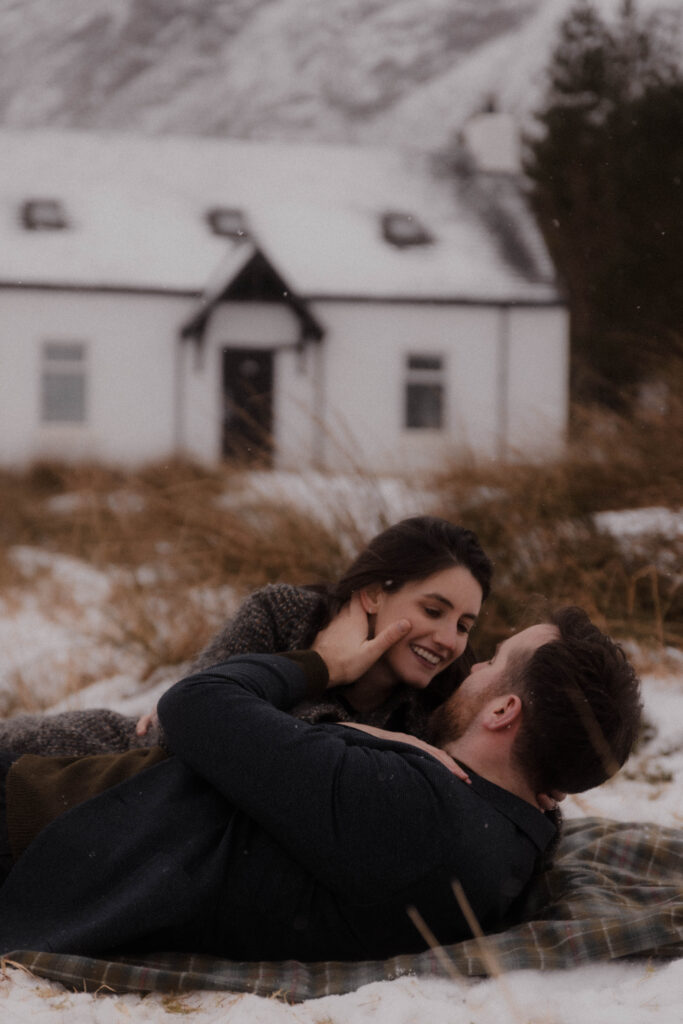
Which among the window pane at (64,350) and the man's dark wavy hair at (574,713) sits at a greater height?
the window pane at (64,350)

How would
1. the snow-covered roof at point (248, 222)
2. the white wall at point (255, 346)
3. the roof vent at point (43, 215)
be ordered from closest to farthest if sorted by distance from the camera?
the white wall at point (255, 346) < the snow-covered roof at point (248, 222) < the roof vent at point (43, 215)

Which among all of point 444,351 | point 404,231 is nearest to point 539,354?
point 444,351

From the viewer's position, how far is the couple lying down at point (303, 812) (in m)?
1.64

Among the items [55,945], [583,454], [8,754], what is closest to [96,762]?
[8,754]

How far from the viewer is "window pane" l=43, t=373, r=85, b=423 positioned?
1389cm

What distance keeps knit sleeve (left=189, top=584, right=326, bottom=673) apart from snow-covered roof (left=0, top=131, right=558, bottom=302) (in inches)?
504

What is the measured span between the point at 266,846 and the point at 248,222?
15390mm

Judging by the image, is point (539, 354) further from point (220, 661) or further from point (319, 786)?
point (319, 786)

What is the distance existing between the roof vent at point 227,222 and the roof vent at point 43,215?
7.06ft

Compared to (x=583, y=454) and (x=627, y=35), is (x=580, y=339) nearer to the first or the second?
(x=627, y=35)

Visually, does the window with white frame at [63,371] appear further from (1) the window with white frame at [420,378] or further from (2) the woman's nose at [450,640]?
(2) the woman's nose at [450,640]

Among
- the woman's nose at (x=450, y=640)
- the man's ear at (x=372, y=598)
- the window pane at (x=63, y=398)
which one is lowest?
the window pane at (x=63, y=398)

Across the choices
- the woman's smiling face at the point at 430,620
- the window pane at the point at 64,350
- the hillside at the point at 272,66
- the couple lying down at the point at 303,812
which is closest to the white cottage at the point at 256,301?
the window pane at the point at 64,350

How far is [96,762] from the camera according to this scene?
1.96 metres
